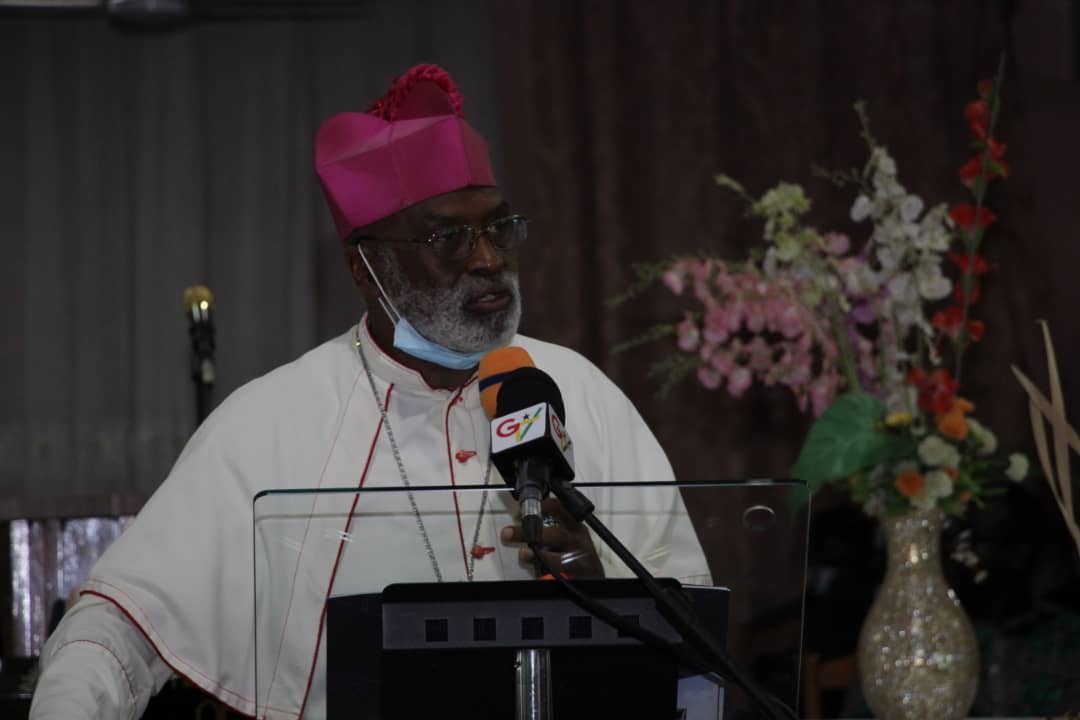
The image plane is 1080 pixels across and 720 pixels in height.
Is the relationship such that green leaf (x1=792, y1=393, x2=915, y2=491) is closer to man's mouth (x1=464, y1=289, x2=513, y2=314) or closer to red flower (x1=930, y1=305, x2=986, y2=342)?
red flower (x1=930, y1=305, x2=986, y2=342)

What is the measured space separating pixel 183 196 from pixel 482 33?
1.00 meters

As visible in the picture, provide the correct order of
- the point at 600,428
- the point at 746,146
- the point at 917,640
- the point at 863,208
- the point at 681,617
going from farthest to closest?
the point at 746,146
the point at 863,208
the point at 917,640
the point at 600,428
the point at 681,617

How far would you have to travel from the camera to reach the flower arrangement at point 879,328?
2.31m

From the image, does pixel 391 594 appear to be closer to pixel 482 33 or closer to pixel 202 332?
pixel 202 332

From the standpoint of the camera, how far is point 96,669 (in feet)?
5.30

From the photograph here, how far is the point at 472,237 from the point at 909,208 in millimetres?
925

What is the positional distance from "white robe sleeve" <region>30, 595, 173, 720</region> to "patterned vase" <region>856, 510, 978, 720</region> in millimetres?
1143

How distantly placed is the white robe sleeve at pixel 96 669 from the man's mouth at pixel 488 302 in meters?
0.63

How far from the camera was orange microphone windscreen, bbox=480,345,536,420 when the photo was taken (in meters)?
1.31

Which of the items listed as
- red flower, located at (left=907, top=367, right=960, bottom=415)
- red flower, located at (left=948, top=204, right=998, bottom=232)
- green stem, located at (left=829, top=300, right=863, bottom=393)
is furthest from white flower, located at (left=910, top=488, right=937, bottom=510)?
red flower, located at (left=948, top=204, right=998, bottom=232)

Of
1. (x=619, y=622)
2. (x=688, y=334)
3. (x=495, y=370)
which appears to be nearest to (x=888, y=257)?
(x=688, y=334)

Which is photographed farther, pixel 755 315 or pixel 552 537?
pixel 755 315

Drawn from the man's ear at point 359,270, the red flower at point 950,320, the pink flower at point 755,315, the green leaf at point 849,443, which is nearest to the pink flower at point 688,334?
the pink flower at point 755,315

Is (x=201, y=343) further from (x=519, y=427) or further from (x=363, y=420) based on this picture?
(x=519, y=427)
